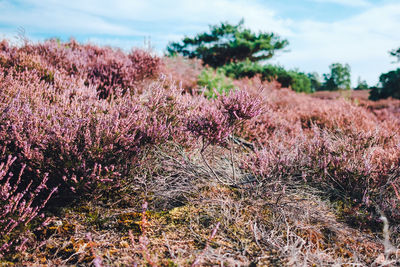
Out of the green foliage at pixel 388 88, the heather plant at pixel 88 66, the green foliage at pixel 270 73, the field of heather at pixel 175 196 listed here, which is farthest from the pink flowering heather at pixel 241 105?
the green foliage at pixel 388 88

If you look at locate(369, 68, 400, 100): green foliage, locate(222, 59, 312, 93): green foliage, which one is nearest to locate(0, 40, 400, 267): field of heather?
locate(222, 59, 312, 93): green foliage

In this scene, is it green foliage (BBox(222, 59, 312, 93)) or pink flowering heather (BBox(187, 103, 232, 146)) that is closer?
pink flowering heather (BBox(187, 103, 232, 146))

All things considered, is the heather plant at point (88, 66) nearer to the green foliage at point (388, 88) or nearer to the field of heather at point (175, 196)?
the field of heather at point (175, 196)

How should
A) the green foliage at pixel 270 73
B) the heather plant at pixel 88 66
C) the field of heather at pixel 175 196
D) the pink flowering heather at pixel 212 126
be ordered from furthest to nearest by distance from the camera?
the green foliage at pixel 270 73, the heather plant at pixel 88 66, the pink flowering heather at pixel 212 126, the field of heather at pixel 175 196

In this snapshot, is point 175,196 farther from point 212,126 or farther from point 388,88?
point 388,88

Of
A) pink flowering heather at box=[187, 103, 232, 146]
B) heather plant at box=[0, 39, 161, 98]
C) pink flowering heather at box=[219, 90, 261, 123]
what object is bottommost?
pink flowering heather at box=[187, 103, 232, 146]

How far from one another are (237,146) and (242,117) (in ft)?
5.28

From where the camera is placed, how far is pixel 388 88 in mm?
19094

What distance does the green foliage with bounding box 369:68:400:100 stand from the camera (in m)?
18.7

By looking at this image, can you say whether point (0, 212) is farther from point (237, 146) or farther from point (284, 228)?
point (237, 146)

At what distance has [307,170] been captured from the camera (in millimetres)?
3166

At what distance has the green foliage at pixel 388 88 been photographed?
61.4ft

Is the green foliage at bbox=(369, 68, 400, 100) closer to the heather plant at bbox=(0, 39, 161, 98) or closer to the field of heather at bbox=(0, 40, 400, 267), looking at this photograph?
the heather plant at bbox=(0, 39, 161, 98)

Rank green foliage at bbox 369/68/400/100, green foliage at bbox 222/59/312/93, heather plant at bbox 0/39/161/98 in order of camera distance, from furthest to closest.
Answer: green foliage at bbox 369/68/400/100
green foliage at bbox 222/59/312/93
heather plant at bbox 0/39/161/98
